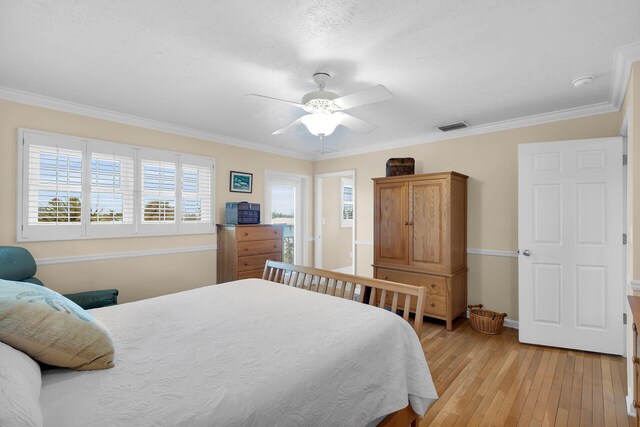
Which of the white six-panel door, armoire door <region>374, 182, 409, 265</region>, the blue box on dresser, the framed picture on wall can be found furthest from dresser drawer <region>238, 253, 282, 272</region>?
the white six-panel door

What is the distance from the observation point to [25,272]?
8.32 ft

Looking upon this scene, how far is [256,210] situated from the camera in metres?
4.18

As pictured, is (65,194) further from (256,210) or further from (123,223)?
(256,210)

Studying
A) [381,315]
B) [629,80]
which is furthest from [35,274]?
[629,80]

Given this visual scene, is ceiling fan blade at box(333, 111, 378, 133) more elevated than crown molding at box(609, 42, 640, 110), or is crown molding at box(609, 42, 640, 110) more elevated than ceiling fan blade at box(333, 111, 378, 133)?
crown molding at box(609, 42, 640, 110)

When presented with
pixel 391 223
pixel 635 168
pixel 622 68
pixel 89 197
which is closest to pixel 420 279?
pixel 391 223

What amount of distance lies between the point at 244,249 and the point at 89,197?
5.68 feet

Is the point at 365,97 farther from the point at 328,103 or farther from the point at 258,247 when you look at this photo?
the point at 258,247

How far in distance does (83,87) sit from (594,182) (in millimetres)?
4731

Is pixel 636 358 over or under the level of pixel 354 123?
under

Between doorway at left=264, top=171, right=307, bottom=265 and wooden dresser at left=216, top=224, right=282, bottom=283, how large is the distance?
2.78 ft

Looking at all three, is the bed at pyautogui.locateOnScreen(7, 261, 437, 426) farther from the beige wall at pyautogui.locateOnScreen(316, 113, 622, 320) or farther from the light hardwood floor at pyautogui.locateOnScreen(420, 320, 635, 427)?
the beige wall at pyautogui.locateOnScreen(316, 113, 622, 320)

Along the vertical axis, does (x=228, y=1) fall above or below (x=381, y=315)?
above

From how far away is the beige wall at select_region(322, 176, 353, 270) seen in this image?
5.95 m
